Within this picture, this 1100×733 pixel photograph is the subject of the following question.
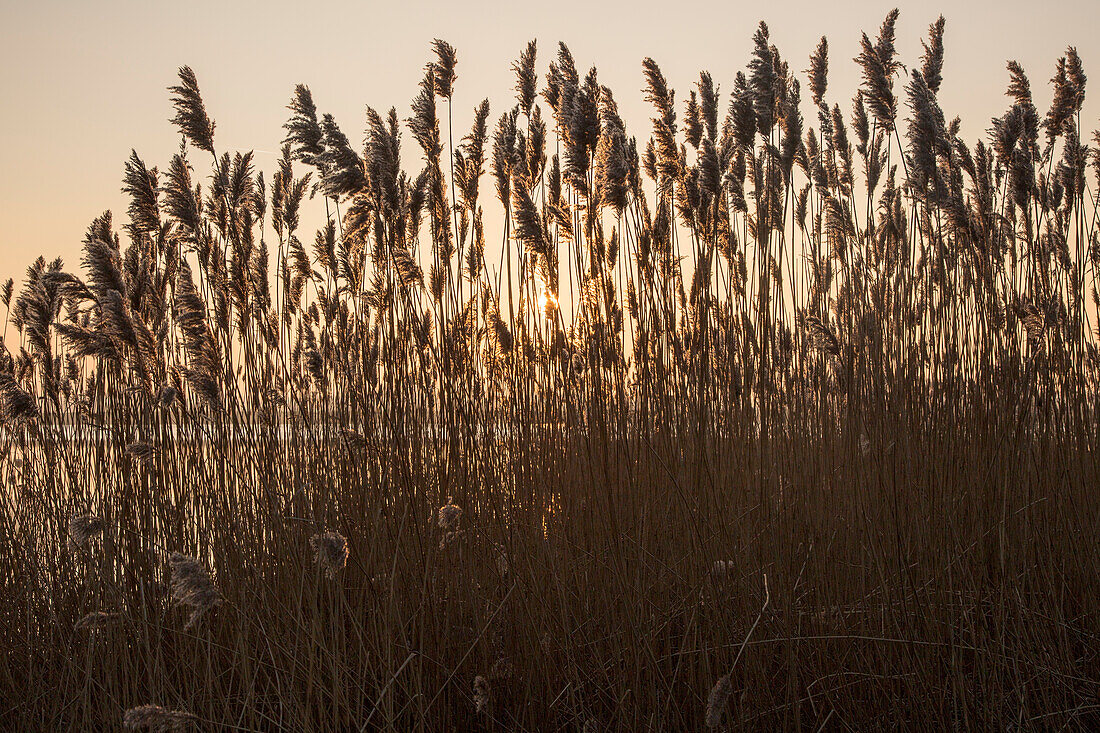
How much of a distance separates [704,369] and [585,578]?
66 cm

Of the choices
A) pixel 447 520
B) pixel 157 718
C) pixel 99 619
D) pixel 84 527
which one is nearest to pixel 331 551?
pixel 157 718

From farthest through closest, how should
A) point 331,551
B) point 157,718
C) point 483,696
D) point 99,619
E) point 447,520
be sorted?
point 447,520 < point 99,619 < point 483,696 < point 331,551 < point 157,718

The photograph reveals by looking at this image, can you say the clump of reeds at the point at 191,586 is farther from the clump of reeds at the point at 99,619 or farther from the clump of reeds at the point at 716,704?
the clump of reeds at the point at 716,704

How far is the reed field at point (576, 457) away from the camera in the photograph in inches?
73.8

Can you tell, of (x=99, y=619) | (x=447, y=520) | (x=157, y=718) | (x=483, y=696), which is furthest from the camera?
(x=447, y=520)

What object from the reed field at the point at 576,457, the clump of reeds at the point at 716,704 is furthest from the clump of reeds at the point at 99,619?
the clump of reeds at the point at 716,704

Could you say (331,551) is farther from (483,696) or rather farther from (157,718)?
(483,696)

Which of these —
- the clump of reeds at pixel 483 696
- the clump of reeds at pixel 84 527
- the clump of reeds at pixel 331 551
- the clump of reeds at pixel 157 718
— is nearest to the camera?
the clump of reeds at pixel 157 718

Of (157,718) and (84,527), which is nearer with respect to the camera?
(157,718)

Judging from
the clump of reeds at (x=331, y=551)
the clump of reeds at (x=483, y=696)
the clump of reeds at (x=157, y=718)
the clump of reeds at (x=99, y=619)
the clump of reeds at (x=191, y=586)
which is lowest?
the clump of reeds at (x=483, y=696)

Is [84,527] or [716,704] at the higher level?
[84,527]

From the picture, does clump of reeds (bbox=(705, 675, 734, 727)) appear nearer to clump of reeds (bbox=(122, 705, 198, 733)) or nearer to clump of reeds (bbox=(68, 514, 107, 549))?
clump of reeds (bbox=(122, 705, 198, 733))

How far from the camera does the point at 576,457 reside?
97.6 inches

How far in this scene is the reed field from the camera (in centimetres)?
187
